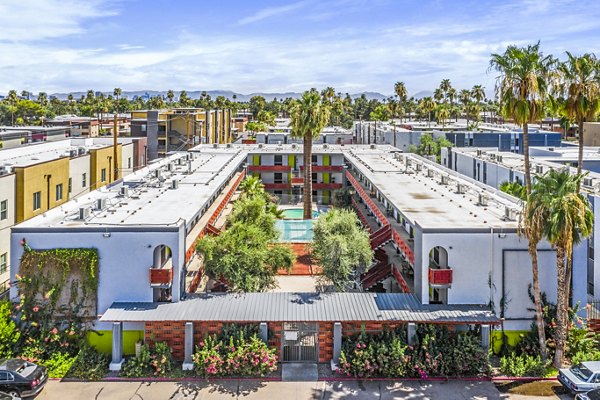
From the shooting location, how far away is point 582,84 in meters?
27.5

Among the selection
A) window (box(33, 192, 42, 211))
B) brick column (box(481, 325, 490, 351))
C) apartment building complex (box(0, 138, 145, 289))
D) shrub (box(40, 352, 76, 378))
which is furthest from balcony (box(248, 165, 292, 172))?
brick column (box(481, 325, 490, 351))

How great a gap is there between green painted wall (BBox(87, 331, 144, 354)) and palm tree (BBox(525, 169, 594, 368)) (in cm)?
2003

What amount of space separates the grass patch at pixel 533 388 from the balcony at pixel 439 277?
5170 millimetres

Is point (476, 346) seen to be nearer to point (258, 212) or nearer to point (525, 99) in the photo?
point (525, 99)

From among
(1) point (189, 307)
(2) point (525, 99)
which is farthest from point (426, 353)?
(2) point (525, 99)

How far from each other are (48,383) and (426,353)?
17.7 meters

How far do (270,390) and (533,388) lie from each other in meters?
12.0

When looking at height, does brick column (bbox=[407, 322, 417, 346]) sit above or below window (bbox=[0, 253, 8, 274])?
below

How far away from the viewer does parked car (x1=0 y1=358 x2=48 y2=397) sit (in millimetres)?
23062

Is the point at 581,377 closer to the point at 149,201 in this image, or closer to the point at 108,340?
the point at 108,340

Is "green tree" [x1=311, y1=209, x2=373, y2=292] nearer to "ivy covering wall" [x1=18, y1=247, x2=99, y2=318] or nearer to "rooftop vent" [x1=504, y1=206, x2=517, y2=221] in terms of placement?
"rooftop vent" [x1=504, y1=206, x2=517, y2=221]

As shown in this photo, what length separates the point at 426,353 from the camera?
25.6 m

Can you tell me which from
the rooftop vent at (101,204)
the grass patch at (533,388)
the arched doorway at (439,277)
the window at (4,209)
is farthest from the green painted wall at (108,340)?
the grass patch at (533,388)

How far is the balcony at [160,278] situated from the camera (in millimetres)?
26453
